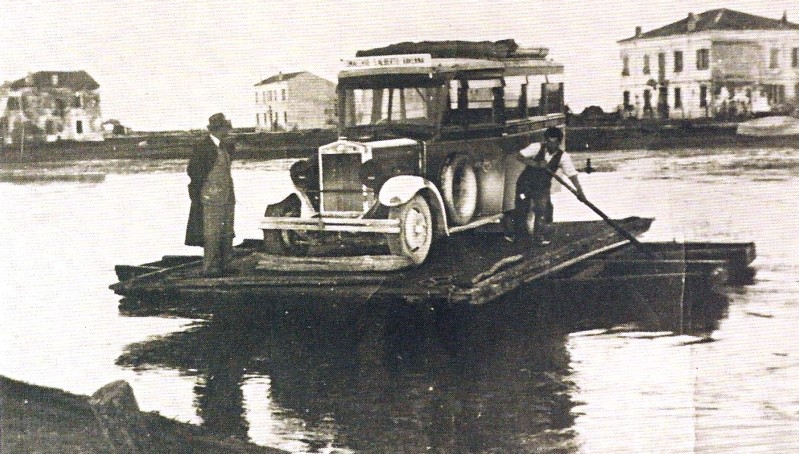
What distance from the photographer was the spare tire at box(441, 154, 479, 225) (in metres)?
4.61

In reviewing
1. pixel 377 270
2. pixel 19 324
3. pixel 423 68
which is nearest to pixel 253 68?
pixel 423 68

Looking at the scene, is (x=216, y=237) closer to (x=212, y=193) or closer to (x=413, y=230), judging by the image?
(x=212, y=193)

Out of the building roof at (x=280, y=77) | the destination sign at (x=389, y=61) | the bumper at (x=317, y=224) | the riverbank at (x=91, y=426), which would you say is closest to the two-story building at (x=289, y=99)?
the building roof at (x=280, y=77)

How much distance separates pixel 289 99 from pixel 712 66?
1862 mm

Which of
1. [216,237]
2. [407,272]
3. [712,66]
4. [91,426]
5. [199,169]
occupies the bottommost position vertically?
[91,426]

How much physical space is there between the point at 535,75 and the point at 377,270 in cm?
113

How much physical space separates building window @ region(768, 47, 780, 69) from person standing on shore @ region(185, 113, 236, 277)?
241 cm

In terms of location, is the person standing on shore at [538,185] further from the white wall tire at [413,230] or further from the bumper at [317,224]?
the bumper at [317,224]

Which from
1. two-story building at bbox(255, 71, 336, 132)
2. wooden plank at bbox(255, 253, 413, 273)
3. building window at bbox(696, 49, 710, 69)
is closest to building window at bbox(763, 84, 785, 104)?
building window at bbox(696, 49, 710, 69)

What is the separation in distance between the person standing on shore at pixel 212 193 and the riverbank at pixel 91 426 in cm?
78

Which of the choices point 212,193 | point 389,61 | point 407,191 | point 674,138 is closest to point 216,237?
point 212,193

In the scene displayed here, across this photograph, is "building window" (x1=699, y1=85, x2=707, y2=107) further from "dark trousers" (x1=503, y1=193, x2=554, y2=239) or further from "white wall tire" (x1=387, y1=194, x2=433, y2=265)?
"white wall tire" (x1=387, y1=194, x2=433, y2=265)

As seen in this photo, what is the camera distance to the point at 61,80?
187 inches

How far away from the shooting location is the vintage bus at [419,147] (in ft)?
14.6
